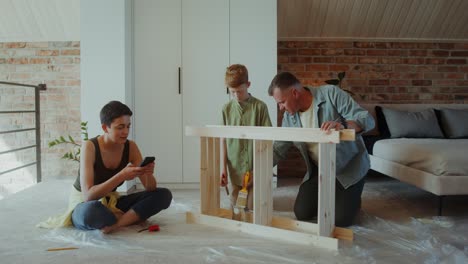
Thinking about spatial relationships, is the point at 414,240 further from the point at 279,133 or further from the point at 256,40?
the point at 256,40

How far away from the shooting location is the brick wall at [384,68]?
4.52 metres

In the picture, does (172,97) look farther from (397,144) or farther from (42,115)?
(397,144)

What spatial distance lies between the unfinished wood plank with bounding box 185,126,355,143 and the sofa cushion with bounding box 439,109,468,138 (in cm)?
238

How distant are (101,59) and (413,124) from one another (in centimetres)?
277

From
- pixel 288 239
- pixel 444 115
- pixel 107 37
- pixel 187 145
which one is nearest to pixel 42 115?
pixel 107 37

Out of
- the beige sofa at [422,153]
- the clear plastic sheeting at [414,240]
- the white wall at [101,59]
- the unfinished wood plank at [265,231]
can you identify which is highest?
the white wall at [101,59]

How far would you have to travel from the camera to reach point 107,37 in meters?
3.53

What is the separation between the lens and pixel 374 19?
170 inches

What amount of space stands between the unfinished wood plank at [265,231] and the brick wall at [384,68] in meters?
2.06

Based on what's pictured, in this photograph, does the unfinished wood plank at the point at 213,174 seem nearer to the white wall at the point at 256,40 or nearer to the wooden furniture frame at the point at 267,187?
the wooden furniture frame at the point at 267,187

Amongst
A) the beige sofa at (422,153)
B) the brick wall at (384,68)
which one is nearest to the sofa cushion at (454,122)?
the beige sofa at (422,153)

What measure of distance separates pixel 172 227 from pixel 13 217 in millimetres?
1058

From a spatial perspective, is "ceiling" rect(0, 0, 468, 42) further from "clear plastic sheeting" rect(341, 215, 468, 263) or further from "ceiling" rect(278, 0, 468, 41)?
"clear plastic sheeting" rect(341, 215, 468, 263)

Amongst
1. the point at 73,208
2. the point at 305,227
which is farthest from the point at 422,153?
the point at 73,208
